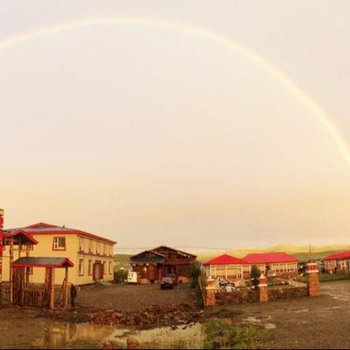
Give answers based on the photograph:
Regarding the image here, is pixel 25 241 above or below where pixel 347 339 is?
above

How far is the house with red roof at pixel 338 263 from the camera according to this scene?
76.8m

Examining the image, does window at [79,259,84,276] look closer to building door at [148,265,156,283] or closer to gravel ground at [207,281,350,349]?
building door at [148,265,156,283]

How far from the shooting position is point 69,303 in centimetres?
3209

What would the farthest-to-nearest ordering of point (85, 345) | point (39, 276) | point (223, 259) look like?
point (223, 259) → point (39, 276) → point (85, 345)

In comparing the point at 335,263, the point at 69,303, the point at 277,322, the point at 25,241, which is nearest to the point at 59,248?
the point at 25,241

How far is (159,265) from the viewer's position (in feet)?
228

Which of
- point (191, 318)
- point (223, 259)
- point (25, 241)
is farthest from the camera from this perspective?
point (223, 259)

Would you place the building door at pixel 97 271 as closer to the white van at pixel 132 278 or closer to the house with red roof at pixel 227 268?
the white van at pixel 132 278

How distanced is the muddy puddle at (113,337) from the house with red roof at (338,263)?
6116 centimetres

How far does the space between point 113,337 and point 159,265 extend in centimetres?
5118

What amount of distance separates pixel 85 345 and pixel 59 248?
132 ft

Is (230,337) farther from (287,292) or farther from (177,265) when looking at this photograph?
(177,265)

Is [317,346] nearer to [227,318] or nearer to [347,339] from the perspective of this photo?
[347,339]

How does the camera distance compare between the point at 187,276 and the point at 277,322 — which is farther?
the point at 187,276
